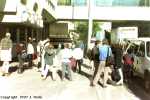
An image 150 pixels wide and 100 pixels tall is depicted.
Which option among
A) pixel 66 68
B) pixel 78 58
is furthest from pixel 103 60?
pixel 78 58

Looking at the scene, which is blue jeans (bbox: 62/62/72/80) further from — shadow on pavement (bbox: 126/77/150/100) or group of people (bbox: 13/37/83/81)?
shadow on pavement (bbox: 126/77/150/100)

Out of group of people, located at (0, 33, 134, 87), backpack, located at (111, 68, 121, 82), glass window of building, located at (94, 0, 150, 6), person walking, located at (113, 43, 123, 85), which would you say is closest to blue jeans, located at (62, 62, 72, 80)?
group of people, located at (0, 33, 134, 87)

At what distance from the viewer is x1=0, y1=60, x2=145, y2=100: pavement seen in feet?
48.8

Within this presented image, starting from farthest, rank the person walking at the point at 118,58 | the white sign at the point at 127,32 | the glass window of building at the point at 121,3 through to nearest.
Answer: the glass window of building at the point at 121,3
the white sign at the point at 127,32
the person walking at the point at 118,58

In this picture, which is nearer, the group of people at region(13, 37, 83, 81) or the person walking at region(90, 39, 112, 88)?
the person walking at region(90, 39, 112, 88)

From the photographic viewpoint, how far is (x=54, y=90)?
16.5 m

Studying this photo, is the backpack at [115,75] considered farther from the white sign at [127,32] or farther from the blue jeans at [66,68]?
the white sign at [127,32]

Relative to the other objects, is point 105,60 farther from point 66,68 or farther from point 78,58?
point 78,58

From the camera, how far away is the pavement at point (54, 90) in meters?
14.9

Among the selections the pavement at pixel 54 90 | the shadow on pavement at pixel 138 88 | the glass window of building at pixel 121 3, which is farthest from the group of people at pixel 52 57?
the glass window of building at pixel 121 3

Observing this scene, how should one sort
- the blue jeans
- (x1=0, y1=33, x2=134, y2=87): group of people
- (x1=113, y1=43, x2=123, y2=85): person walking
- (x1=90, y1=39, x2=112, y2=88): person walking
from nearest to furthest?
(x1=90, y1=39, x2=112, y2=88): person walking, (x1=0, y1=33, x2=134, y2=87): group of people, (x1=113, y1=43, x2=123, y2=85): person walking, the blue jeans

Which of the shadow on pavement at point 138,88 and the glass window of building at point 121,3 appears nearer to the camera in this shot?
the shadow on pavement at point 138,88

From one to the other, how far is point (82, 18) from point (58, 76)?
31.2 m

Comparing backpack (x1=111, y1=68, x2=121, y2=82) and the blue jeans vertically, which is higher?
the blue jeans
